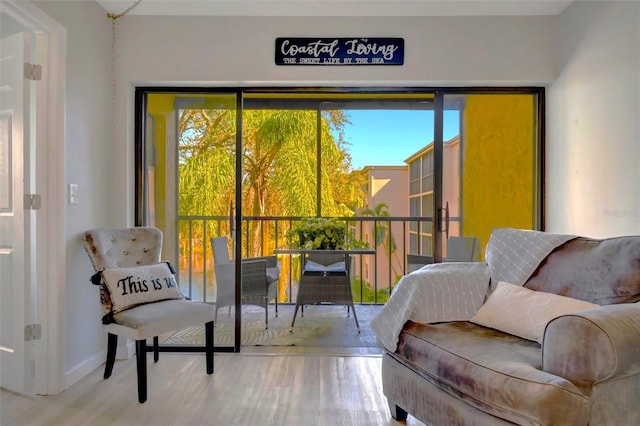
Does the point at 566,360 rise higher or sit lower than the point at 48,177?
lower

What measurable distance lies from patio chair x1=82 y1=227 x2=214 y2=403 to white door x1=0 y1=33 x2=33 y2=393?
0.34 m

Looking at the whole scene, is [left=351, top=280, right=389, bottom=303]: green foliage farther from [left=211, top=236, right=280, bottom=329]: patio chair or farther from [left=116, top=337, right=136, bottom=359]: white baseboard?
[left=116, top=337, right=136, bottom=359]: white baseboard

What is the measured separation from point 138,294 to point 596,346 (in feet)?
7.15

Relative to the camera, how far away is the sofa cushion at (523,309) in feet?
5.18

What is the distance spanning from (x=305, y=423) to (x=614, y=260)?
1580 millimetres

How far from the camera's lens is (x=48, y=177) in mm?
2143

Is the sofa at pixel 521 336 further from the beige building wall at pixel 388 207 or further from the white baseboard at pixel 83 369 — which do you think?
the beige building wall at pixel 388 207

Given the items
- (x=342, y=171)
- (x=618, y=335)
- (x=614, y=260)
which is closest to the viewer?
(x=618, y=335)

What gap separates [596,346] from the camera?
3.77 ft

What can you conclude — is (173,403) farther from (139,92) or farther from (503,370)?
(139,92)

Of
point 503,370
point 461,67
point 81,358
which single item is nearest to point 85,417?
point 81,358

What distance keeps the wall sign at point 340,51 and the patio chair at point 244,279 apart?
144 cm

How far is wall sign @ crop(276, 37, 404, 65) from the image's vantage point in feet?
8.74

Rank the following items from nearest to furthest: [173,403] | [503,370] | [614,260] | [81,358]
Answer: [503,370] < [614,260] < [173,403] < [81,358]
